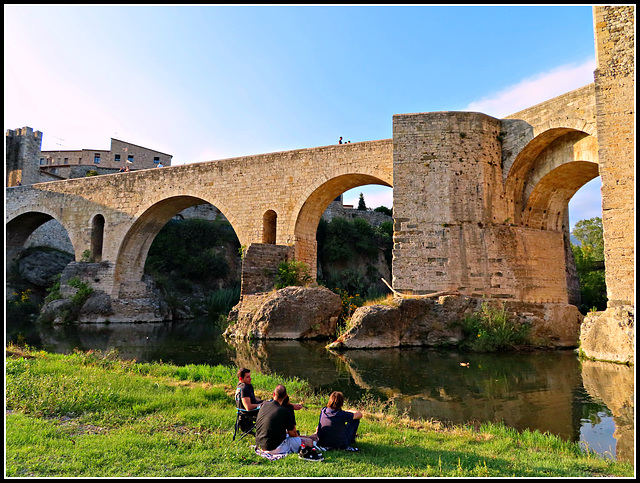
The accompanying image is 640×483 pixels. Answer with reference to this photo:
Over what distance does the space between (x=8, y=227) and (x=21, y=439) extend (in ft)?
74.6

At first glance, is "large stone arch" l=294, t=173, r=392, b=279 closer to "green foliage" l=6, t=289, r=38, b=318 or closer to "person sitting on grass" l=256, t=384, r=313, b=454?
"person sitting on grass" l=256, t=384, r=313, b=454

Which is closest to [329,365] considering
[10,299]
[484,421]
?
[484,421]

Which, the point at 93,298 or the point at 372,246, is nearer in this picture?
the point at 93,298

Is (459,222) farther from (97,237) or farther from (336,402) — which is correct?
(97,237)

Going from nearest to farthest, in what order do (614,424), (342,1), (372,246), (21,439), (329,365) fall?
(21,439) < (342,1) < (614,424) < (329,365) < (372,246)

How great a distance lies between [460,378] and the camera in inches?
283

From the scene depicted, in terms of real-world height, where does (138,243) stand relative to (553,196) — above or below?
below

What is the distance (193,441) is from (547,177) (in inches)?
452

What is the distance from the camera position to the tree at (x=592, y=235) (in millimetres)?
24172

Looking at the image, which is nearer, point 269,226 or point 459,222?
point 459,222

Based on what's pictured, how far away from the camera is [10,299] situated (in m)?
19.1

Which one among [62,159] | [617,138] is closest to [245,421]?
[617,138]

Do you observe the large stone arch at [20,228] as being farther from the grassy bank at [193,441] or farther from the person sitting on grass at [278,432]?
the person sitting on grass at [278,432]

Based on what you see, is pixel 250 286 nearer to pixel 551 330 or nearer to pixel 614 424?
pixel 551 330
